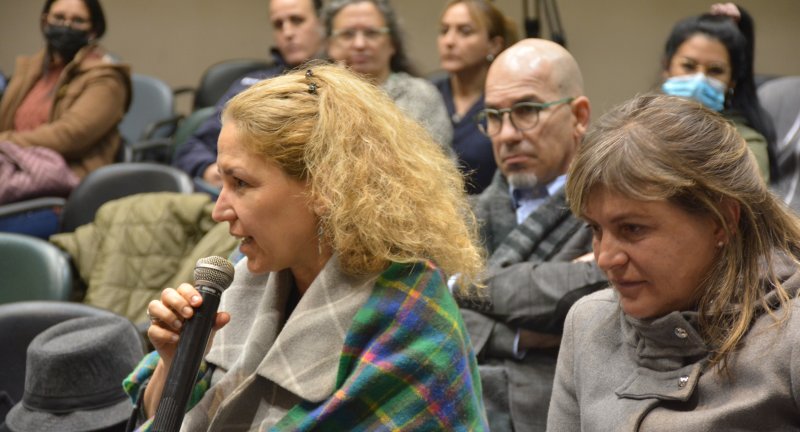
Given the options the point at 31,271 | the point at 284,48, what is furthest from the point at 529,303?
the point at 284,48

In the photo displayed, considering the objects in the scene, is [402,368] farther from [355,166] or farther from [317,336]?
[355,166]

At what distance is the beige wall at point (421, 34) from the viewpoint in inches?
185

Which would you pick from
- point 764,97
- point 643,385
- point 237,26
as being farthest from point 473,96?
point 237,26

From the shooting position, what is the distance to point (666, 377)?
141 centimetres

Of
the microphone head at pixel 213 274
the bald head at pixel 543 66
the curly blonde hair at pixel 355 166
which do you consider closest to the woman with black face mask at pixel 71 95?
the bald head at pixel 543 66

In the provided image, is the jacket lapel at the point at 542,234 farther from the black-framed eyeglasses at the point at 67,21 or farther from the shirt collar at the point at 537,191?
the black-framed eyeglasses at the point at 67,21

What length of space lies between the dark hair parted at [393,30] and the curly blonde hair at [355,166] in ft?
6.12

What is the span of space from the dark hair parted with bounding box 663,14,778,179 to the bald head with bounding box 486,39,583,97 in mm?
579

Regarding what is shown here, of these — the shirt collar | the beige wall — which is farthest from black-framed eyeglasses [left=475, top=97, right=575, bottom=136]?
the beige wall

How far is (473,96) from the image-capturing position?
138 inches

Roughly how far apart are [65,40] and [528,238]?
2.82m

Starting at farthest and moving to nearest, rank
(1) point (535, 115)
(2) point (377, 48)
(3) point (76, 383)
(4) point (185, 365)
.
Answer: (2) point (377, 48) < (1) point (535, 115) < (3) point (76, 383) < (4) point (185, 365)

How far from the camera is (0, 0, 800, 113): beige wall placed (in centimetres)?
470

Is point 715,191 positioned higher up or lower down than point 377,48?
higher up
